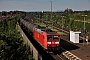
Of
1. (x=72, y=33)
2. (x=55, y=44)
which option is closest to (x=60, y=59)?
(x=55, y=44)

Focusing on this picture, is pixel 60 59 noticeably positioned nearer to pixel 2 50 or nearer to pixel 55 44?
pixel 55 44

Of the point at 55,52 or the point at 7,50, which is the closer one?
the point at 7,50

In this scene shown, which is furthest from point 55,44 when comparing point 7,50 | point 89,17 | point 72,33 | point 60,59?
point 89,17

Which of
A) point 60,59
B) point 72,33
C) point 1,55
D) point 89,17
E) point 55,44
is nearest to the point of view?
point 1,55

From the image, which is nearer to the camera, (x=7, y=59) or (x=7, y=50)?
(x=7, y=59)

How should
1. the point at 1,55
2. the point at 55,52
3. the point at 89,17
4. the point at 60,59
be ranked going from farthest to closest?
the point at 89,17 < the point at 55,52 < the point at 60,59 < the point at 1,55

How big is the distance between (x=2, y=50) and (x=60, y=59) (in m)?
8.63

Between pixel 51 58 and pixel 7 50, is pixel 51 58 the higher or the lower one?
the lower one

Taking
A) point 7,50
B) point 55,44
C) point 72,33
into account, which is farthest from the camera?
point 72,33

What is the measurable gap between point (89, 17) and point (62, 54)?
5329 centimetres

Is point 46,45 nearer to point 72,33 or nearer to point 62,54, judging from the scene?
point 62,54

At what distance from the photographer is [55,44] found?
92.6 feet

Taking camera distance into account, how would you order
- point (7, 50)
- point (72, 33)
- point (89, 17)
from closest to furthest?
1. point (7, 50)
2. point (72, 33)
3. point (89, 17)

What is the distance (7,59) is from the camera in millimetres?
19875
